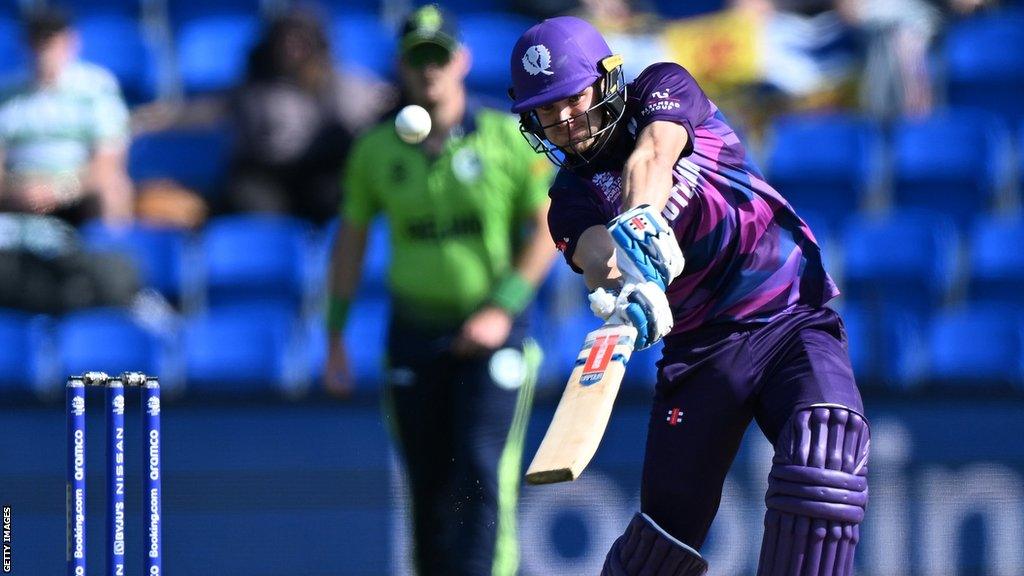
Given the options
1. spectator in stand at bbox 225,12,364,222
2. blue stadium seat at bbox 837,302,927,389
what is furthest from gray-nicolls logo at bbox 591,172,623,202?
spectator in stand at bbox 225,12,364,222

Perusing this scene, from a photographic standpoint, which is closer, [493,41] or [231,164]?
[231,164]

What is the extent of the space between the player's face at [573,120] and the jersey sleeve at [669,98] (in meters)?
0.13

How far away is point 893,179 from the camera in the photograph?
8930mm

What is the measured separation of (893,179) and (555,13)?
2095 mm

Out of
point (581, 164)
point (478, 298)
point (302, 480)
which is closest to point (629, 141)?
point (581, 164)

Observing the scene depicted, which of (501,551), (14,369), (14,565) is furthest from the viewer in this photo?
(14,369)

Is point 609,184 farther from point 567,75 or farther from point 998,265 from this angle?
point 998,265

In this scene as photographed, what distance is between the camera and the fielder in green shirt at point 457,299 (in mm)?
5734

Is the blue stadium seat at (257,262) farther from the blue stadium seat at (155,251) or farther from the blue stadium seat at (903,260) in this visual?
the blue stadium seat at (903,260)

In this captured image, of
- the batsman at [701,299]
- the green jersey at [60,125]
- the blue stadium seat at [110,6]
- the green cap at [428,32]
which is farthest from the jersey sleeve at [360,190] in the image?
the blue stadium seat at [110,6]

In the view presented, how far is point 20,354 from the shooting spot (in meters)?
7.71

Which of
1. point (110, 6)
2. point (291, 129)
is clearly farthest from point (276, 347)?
point (110, 6)

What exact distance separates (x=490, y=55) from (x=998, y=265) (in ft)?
9.73

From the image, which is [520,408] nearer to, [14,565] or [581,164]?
[581,164]
